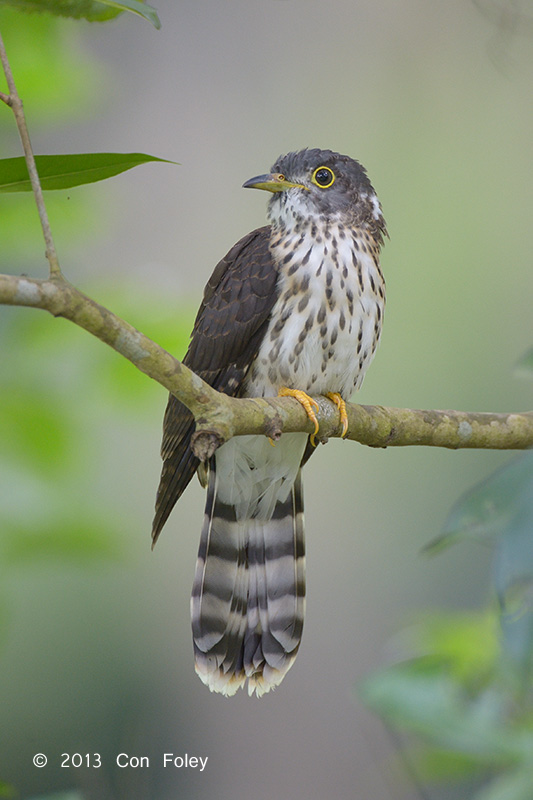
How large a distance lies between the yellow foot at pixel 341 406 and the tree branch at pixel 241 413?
0.01m

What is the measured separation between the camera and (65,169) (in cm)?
158

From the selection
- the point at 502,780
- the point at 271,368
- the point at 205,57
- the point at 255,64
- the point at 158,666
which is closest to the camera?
the point at 502,780

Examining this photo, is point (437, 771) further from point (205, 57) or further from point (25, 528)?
point (205, 57)

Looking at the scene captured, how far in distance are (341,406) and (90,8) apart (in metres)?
1.29

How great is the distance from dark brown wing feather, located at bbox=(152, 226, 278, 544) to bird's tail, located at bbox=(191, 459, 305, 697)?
336mm

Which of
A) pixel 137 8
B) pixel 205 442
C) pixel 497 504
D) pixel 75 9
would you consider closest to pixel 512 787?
pixel 497 504

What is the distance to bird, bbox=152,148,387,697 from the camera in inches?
105

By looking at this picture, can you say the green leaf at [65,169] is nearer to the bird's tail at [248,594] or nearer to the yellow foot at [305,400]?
the yellow foot at [305,400]

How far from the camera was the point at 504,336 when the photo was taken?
6656mm

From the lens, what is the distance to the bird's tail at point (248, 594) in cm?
281

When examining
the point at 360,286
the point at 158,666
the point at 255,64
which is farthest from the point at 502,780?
the point at 255,64

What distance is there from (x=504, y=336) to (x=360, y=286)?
13.8 feet

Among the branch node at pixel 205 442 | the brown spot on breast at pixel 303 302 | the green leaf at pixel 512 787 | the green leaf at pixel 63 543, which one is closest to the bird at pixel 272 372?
the brown spot on breast at pixel 303 302

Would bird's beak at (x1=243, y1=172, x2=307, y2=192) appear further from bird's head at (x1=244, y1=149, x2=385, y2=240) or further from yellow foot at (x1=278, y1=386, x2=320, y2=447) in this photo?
yellow foot at (x1=278, y1=386, x2=320, y2=447)
